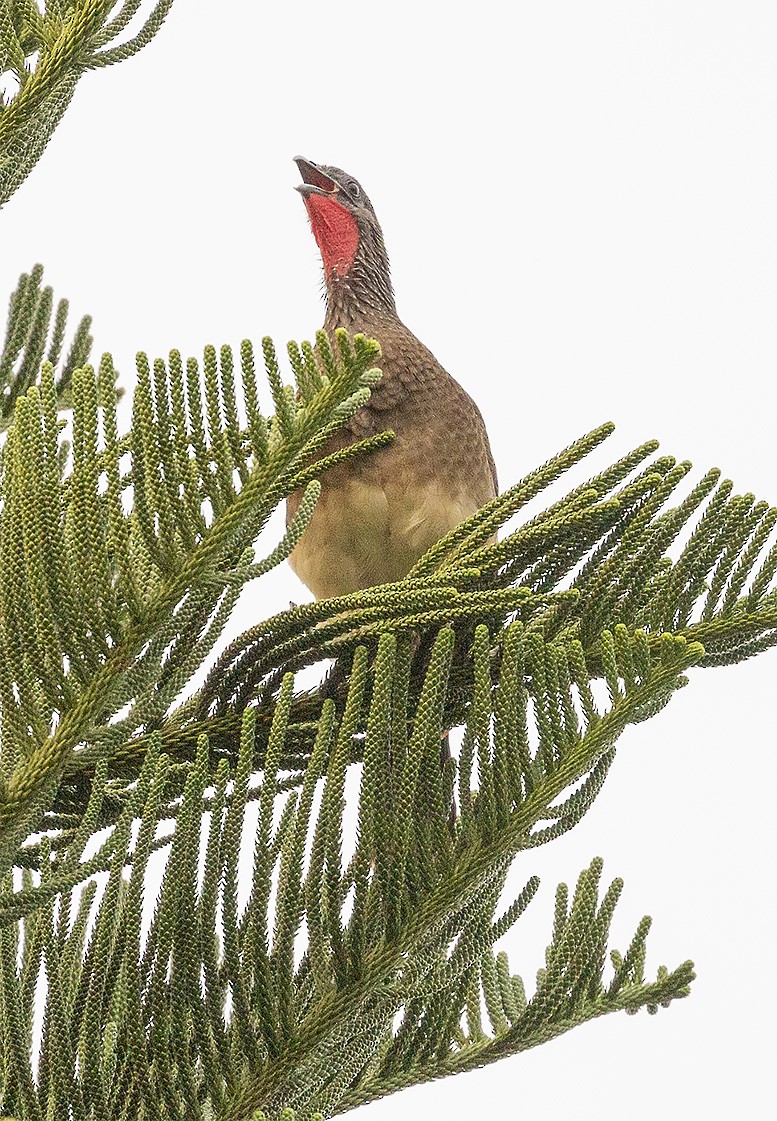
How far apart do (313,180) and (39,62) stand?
1.29m

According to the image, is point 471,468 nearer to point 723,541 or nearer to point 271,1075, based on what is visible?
point 723,541

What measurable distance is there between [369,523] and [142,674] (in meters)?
1.12

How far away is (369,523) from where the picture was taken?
2.84 meters

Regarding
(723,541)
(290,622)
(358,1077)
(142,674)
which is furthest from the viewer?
(358,1077)

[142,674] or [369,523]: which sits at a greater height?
[369,523]

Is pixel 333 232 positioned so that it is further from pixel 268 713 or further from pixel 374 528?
pixel 268 713

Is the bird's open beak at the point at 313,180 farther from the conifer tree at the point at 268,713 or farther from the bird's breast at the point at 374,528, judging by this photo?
the conifer tree at the point at 268,713

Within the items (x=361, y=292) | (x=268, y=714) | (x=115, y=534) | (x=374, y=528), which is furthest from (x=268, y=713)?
(x=361, y=292)

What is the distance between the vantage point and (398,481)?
2842 mm

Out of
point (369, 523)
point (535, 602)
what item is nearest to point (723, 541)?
point (535, 602)

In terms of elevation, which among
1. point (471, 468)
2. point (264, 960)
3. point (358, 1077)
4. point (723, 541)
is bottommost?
point (358, 1077)

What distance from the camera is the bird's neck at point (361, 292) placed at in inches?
133

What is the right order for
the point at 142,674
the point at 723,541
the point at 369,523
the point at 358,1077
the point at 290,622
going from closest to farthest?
the point at 142,674, the point at 290,622, the point at 723,541, the point at 358,1077, the point at 369,523

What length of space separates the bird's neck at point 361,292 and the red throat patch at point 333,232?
0.06ft
